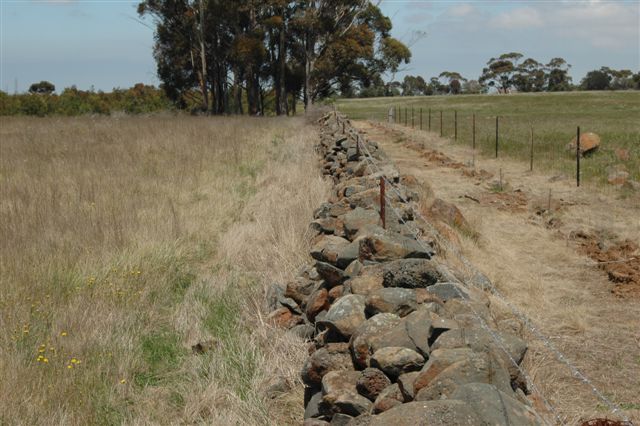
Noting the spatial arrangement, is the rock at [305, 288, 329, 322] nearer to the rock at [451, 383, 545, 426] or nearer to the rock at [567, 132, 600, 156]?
the rock at [451, 383, 545, 426]

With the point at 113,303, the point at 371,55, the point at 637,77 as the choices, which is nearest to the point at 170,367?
the point at 113,303

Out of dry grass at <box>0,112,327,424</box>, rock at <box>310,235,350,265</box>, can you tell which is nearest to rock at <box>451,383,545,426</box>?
dry grass at <box>0,112,327,424</box>

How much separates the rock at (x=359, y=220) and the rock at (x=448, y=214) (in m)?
3.08

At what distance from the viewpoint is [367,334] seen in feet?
12.7

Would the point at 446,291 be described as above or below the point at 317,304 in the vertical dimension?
above

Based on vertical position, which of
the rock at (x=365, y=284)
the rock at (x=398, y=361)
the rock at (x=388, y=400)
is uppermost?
the rock at (x=365, y=284)

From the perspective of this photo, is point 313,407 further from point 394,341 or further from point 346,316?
point 346,316

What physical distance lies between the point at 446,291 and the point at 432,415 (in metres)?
1.92

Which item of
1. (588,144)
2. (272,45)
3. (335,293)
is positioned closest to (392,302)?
(335,293)

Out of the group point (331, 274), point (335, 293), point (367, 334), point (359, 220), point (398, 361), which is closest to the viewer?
point (398, 361)

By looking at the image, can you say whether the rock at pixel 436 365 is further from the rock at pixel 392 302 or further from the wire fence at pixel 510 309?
the rock at pixel 392 302

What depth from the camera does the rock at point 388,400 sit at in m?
3.33

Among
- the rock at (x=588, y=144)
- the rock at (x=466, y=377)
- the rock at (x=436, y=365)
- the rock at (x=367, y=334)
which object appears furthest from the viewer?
the rock at (x=588, y=144)

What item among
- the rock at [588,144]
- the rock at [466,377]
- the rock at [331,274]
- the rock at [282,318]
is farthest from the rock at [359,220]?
the rock at [588,144]
